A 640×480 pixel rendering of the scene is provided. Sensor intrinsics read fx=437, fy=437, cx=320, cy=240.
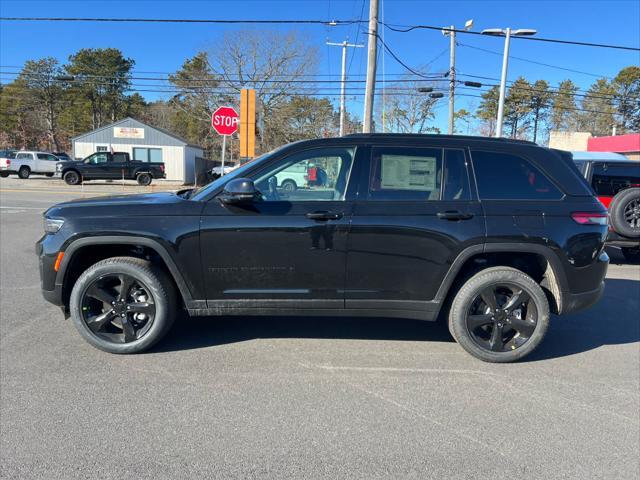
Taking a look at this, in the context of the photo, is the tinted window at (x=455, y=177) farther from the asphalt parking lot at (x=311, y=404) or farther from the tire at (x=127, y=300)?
the tire at (x=127, y=300)

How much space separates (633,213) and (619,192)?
0.40m

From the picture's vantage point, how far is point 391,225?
11.6 feet

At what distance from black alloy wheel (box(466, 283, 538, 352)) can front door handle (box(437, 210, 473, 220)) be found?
2.12 ft

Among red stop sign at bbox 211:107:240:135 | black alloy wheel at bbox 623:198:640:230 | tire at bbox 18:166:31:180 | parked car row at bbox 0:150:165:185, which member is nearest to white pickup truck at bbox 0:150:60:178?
tire at bbox 18:166:31:180

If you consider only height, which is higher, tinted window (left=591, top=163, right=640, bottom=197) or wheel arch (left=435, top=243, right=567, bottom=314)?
tinted window (left=591, top=163, right=640, bottom=197)

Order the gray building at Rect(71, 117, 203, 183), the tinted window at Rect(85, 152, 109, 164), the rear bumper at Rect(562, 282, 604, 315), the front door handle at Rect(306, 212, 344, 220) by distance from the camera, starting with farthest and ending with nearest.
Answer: the gray building at Rect(71, 117, 203, 183), the tinted window at Rect(85, 152, 109, 164), the rear bumper at Rect(562, 282, 604, 315), the front door handle at Rect(306, 212, 344, 220)

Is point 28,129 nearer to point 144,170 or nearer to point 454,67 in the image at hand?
point 144,170

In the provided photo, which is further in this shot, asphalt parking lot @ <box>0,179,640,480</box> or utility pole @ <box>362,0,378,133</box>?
utility pole @ <box>362,0,378,133</box>

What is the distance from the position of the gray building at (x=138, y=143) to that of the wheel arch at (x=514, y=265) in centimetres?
3547

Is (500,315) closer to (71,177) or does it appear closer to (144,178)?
(144,178)

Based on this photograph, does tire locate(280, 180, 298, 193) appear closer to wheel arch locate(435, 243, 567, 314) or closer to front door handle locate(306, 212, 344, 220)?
front door handle locate(306, 212, 344, 220)

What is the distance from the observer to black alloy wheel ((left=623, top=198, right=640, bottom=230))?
7.10 m

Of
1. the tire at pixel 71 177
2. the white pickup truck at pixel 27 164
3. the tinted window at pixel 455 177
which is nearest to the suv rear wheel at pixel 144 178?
the tire at pixel 71 177

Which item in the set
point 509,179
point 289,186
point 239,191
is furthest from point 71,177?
point 509,179
